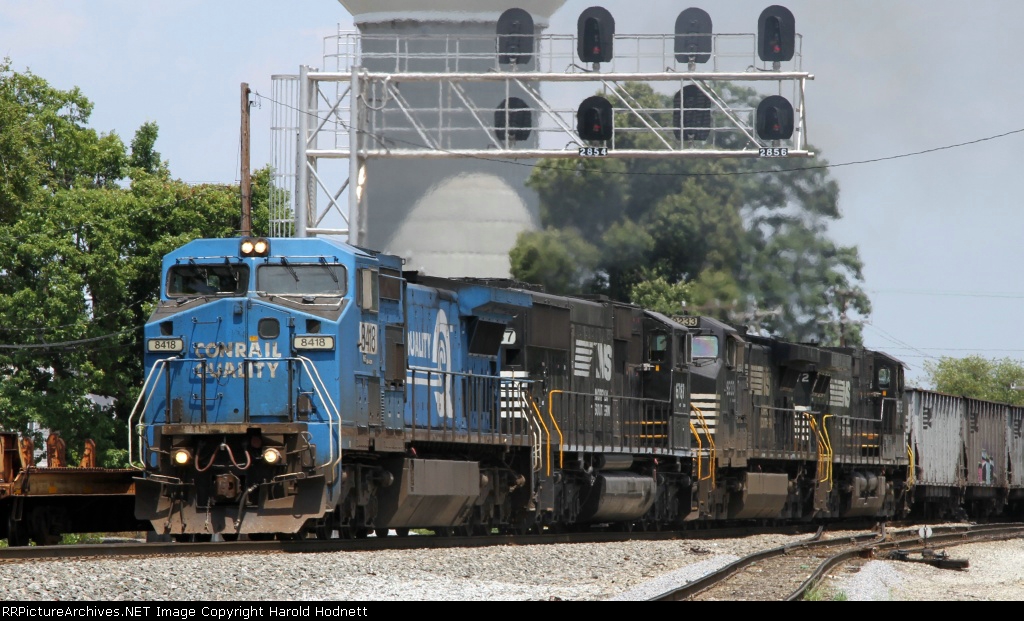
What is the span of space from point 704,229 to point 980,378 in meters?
57.7

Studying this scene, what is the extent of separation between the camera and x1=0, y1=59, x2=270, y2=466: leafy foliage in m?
32.5

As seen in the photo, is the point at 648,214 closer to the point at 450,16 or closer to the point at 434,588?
the point at 450,16

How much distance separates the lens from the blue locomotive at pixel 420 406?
15.6 metres

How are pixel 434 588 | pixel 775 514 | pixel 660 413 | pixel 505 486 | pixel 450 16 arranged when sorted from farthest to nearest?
pixel 450 16
pixel 775 514
pixel 660 413
pixel 505 486
pixel 434 588

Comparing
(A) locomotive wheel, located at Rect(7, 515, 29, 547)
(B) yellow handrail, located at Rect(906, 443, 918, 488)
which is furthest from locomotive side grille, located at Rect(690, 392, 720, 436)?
(A) locomotive wheel, located at Rect(7, 515, 29, 547)

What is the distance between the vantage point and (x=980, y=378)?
102 meters

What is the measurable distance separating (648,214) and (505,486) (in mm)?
31583

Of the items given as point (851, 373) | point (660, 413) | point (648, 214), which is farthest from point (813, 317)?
point (660, 413)

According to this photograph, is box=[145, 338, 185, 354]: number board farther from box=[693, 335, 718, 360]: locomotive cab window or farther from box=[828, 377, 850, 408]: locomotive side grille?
box=[828, 377, 850, 408]: locomotive side grille

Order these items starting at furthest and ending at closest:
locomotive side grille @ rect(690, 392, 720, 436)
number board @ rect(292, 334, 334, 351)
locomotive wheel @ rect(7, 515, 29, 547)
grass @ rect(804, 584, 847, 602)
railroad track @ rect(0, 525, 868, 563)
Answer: locomotive side grille @ rect(690, 392, 720, 436), locomotive wheel @ rect(7, 515, 29, 547), number board @ rect(292, 334, 334, 351), railroad track @ rect(0, 525, 868, 563), grass @ rect(804, 584, 847, 602)

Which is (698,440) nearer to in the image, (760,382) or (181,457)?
(760,382)

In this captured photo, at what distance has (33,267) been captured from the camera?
1321 inches

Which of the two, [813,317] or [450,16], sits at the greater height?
[450,16]

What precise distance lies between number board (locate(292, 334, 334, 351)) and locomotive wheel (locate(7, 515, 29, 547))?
4.12 meters
